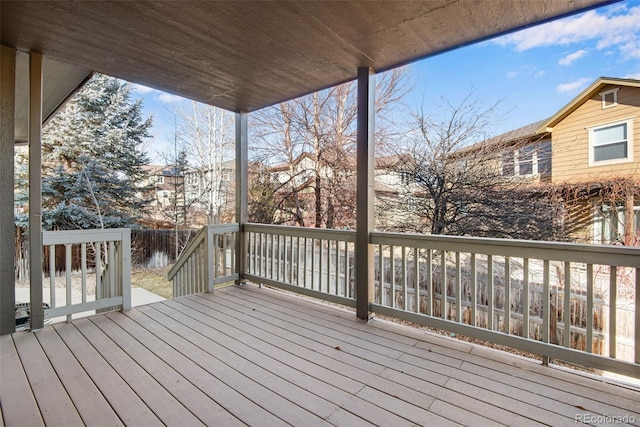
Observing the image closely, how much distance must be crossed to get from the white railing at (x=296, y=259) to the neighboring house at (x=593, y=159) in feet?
9.37

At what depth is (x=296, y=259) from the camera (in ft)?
12.8

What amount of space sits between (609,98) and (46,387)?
5.92 metres

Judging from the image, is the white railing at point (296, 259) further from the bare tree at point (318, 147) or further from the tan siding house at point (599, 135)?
the tan siding house at point (599, 135)

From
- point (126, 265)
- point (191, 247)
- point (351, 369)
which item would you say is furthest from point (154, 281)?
point (351, 369)

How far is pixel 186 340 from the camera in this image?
256 centimetres

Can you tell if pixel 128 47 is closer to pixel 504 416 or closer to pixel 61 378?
pixel 61 378

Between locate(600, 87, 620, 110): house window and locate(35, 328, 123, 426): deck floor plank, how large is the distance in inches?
212

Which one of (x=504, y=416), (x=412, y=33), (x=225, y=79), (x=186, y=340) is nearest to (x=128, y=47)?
(x=225, y=79)

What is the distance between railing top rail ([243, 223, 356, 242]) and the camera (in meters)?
3.28

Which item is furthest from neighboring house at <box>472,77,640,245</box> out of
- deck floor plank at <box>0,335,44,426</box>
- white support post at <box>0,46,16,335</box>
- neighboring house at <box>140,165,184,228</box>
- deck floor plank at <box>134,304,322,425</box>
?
neighboring house at <box>140,165,184,228</box>

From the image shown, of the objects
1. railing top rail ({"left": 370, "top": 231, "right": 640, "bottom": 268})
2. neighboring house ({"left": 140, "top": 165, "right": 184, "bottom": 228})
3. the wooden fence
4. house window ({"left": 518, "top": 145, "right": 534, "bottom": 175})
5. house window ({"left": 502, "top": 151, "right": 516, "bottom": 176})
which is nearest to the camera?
railing top rail ({"left": 370, "top": 231, "right": 640, "bottom": 268})

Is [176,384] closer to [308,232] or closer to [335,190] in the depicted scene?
[308,232]

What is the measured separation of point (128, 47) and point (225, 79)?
93cm

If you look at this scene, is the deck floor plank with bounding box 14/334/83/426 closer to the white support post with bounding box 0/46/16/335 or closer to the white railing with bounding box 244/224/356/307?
the white support post with bounding box 0/46/16/335
